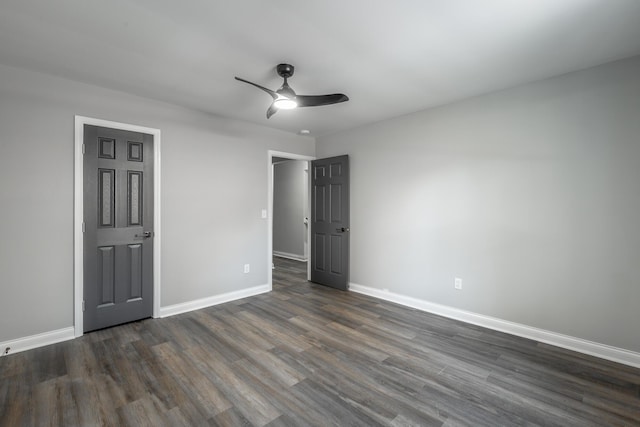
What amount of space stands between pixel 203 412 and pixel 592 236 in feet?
11.3

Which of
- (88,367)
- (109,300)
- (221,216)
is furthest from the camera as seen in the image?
(221,216)

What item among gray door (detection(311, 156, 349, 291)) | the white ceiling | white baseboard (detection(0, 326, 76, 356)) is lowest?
white baseboard (detection(0, 326, 76, 356))

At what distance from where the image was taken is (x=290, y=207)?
24.0ft

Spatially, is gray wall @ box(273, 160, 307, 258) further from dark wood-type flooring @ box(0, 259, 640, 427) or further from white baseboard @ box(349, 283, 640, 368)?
dark wood-type flooring @ box(0, 259, 640, 427)

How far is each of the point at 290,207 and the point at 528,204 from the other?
17.2 ft

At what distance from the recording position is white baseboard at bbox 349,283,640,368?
2455mm

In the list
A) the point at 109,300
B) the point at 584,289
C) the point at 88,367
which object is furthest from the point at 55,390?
the point at 584,289

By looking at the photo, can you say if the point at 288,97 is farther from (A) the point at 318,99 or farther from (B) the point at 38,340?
(B) the point at 38,340

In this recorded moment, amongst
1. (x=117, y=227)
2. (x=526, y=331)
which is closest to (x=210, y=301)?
(x=117, y=227)

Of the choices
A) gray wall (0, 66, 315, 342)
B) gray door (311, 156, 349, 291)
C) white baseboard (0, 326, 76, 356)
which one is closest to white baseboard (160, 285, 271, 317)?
gray wall (0, 66, 315, 342)

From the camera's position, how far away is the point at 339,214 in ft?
15.2

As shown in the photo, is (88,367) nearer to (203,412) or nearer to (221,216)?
(203,412)

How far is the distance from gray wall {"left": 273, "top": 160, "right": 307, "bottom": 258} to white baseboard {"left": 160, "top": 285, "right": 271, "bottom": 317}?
268 cm

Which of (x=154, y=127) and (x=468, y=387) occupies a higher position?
(x=154, y=127)
